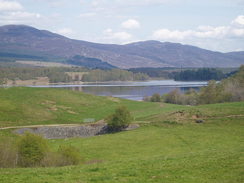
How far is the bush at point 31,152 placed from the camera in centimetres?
2677

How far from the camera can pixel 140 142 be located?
47656mm

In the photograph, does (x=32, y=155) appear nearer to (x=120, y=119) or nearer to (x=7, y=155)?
(x=7, y=155)

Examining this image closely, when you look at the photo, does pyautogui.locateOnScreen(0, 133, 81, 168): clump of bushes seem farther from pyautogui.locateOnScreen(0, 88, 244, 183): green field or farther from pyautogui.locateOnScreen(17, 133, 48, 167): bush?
pyautogui.locateOnScreen(0, 88, 244, 183): green field

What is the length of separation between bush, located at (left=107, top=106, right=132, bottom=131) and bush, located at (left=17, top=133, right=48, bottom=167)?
32.0 m

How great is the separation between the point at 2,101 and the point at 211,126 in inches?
1557

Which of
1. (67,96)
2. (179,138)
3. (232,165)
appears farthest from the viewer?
(67,96)

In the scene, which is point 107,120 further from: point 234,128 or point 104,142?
point 234,128

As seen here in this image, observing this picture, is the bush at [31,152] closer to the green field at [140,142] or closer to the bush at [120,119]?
the green field at [140,142]

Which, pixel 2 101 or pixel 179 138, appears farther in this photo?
pixel 2 101

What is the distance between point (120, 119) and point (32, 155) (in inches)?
1291

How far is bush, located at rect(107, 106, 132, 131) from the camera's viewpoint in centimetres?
5925

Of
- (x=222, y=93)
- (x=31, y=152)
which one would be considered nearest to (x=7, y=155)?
(x=31, y=152)

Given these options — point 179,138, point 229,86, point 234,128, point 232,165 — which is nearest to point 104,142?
point 179,138

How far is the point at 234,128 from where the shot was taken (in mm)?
51156
